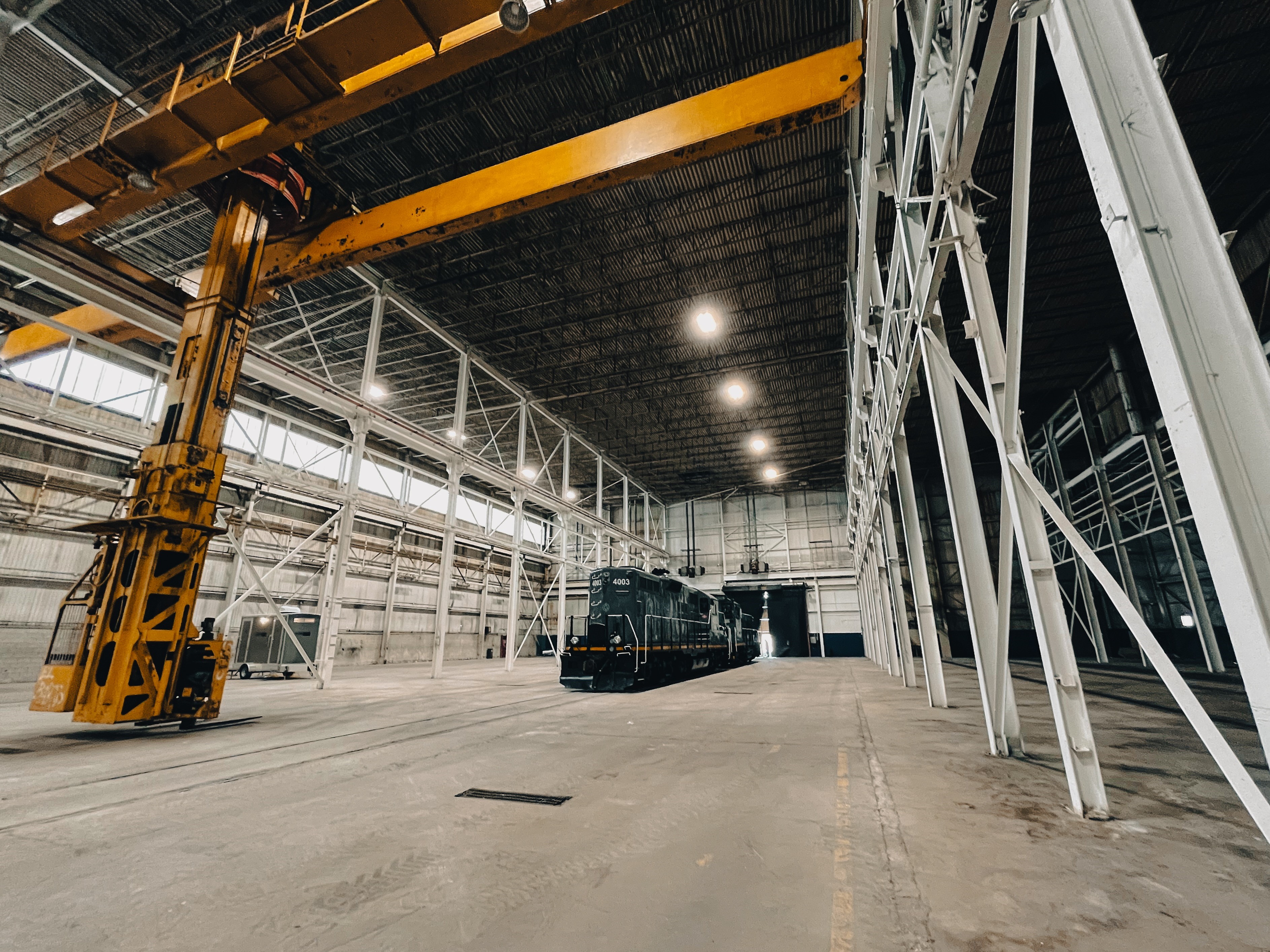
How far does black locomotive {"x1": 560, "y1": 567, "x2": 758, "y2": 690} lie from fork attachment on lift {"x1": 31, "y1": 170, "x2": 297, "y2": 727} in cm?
721

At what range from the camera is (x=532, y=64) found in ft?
31.1

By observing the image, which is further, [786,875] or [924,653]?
[924,653]

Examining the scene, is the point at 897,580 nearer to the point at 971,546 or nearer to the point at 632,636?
the point at 971,546

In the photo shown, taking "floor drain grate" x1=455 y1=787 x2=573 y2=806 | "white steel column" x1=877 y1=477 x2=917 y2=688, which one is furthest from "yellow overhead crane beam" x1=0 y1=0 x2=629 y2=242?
"white steel column" x1=877 y1=477 x2=917 y2=688

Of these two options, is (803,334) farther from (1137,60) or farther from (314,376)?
(1137,60)

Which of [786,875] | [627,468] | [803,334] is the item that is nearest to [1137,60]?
[786,875]

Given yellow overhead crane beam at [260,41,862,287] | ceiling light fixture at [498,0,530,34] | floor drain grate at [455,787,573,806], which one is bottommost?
floor drain grate at [455,787,573,806]

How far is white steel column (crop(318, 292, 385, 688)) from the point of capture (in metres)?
12.0

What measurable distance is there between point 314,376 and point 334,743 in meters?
8.26

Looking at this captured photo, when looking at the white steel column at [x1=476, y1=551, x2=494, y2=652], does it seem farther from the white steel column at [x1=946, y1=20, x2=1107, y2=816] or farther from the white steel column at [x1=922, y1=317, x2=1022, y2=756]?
the white steel column at [x1=946, y1=20, x2=1107, y2=816]

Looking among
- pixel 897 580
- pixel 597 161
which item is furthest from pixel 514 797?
pixel 897 580

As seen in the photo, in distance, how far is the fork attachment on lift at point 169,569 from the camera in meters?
6.09

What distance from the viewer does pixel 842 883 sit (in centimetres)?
251

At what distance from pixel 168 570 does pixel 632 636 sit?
352 inches
